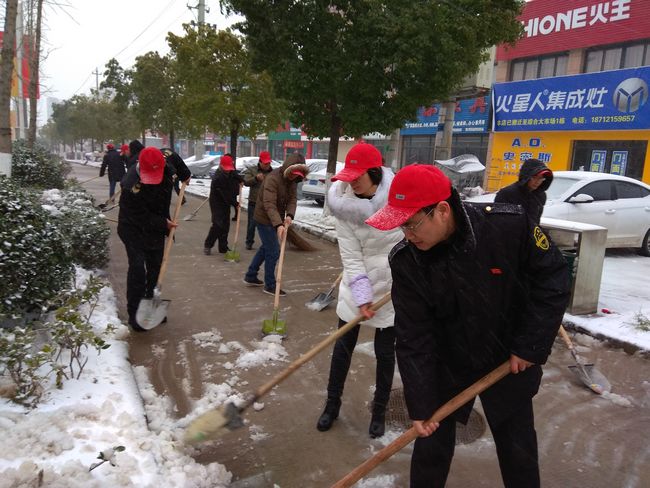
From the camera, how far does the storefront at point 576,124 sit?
1534 cm

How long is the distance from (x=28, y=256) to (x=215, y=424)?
1.81 meters

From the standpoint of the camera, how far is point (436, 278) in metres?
2.08

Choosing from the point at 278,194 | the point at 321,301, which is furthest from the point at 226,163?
the point at 321,301

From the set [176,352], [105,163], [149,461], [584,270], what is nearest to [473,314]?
[149,461]

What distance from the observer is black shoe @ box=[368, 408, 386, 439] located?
129 inches

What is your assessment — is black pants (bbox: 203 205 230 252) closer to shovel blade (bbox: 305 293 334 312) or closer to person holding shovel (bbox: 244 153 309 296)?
person holding shovel (bbox: 244 153 309 296)

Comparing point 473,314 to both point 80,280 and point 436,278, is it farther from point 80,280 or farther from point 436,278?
point 80,280

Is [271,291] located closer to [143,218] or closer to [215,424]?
[143,218]

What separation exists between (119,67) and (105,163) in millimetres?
12440

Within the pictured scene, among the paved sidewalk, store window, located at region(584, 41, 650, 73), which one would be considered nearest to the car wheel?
the paved sidewalk

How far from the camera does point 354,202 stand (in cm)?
311

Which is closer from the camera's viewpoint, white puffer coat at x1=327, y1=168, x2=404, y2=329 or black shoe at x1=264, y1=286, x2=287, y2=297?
white puffer coat at x1=327, y1=168, x2=404, y2=329

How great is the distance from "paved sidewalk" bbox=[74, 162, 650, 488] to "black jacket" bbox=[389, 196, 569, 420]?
3.49ft

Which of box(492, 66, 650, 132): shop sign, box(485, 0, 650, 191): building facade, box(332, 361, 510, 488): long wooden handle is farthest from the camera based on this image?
box(485, 0, 650, 191): building facade
